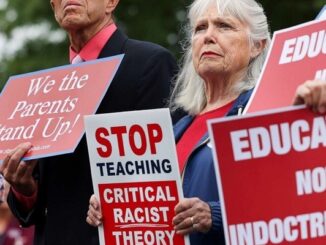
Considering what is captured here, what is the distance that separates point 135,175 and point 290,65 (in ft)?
2.70

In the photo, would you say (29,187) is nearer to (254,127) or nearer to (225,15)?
(225,15)

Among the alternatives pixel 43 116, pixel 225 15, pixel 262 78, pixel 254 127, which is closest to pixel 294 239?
pixel 254 127

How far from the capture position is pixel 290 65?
16.5 feet

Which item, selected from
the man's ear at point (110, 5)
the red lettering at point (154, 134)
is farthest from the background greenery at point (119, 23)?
the red lettering at point (154, 134)

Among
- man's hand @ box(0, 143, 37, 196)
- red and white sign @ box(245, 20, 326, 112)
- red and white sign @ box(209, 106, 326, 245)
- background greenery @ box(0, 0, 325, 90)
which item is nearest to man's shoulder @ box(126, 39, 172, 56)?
man's hand @ box(0, 143, 37, 196)

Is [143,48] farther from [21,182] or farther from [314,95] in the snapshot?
[314,95]

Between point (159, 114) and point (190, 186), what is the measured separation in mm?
386

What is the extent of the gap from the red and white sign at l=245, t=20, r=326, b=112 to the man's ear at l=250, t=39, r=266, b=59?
0.59 m

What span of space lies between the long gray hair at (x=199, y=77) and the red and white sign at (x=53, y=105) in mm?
314

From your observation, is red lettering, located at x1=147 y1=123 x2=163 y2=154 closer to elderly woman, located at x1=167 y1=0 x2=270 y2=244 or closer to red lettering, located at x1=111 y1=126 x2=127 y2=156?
red lettering, located at x1=111 y1=126 x2=127 y2=156

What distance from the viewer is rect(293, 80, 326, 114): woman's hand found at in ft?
14.8

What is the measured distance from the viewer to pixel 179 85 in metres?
6.08

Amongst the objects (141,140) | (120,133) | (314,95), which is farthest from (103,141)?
(314,95)

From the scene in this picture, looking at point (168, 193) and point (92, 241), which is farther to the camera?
point (92, 241)
